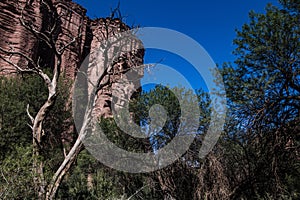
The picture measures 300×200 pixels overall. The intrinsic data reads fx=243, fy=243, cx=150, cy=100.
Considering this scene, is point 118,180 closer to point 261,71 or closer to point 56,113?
point 261,71

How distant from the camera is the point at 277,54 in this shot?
1152 cm

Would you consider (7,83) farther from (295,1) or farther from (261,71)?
(295,1)

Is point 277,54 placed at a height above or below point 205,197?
above

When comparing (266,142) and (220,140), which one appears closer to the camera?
(266,142)

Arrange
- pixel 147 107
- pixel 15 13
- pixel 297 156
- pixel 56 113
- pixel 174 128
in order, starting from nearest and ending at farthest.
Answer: pixel 297 156, pixel 174 128, pixel 147 107, pixel 56 113, pixel 15 13

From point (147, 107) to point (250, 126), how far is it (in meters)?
12.0

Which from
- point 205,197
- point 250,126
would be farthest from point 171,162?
point 250,126

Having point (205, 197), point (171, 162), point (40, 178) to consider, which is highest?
point (171, 162)

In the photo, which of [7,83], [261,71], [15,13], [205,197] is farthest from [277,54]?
[15,13]

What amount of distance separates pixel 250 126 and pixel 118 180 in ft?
28.0

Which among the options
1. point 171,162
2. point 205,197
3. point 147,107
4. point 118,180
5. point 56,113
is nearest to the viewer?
point 205,197

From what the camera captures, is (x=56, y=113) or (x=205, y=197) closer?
(x=205, y=197)

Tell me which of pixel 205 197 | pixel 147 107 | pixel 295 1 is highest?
pixel 295 1

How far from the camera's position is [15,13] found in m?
25.7
